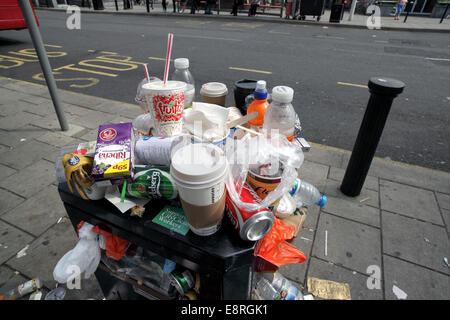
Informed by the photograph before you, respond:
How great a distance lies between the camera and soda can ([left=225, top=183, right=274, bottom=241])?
926 mm

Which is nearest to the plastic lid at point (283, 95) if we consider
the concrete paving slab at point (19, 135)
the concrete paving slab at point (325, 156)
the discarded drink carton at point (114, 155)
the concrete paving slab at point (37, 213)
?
the discarded drink carton at point (114, 155)

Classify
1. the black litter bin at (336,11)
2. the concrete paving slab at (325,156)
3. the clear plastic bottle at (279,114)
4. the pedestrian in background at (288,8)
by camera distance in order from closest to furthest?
the clear plastic bottle at (279,114) < the concrete paving slab at (325,156) < the black litter bin at (336,11) < the pedestrian in background at (288,8)

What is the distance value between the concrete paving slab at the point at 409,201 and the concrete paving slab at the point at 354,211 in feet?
0.59

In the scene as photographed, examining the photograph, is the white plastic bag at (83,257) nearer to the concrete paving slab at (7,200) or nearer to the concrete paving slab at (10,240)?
the concrete paving slab at (10,240)

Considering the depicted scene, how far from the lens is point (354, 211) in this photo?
2547 millimetres

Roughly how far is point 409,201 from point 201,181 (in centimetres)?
278

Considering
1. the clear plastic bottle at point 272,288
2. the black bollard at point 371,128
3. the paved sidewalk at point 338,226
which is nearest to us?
the clear plastic bottle at point 272,288

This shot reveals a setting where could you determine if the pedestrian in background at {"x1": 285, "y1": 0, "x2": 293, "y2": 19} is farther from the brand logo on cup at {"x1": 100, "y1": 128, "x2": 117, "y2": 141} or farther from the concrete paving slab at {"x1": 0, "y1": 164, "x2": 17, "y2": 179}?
the brand logo on cup at {"x1": 100, "y1": 128, "x2": 117, "y2": 141}

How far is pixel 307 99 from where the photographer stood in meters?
5.11

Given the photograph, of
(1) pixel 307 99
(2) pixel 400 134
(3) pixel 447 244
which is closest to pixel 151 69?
(1) pixel 307 99

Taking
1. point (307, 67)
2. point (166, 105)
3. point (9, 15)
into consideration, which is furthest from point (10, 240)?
point (9, 15)

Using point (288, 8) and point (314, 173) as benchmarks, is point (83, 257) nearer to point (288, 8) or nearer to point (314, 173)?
point (314, 173)

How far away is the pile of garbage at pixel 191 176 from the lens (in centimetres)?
92

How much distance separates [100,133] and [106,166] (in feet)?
0.77
